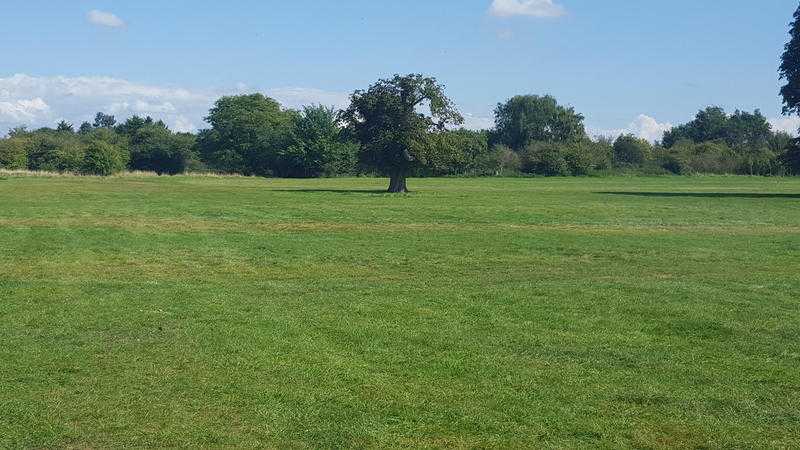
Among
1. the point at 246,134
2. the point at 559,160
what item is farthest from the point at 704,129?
the point at 246,134

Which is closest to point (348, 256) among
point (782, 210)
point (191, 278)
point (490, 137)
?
point (191, 278)

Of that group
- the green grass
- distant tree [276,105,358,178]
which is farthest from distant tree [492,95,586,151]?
the green grass

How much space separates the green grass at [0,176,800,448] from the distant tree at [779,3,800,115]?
133 feet

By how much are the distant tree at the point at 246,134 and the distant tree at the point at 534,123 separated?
40888 millimetres

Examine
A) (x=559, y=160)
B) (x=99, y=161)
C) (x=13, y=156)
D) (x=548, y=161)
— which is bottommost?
(x=99, y=161)

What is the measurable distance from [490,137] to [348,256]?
13759cm

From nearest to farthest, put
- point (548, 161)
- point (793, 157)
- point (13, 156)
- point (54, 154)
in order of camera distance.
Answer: point (793, 157)
point (54, 154)
point (13, 156)
point (548, 161)

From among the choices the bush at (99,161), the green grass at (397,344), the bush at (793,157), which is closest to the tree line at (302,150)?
the bush at (99,161)

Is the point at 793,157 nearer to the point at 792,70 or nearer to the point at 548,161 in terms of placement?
the point at 792,70

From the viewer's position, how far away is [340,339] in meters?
11.3

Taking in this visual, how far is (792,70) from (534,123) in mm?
92919

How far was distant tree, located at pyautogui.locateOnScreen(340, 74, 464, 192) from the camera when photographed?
58.1 metres

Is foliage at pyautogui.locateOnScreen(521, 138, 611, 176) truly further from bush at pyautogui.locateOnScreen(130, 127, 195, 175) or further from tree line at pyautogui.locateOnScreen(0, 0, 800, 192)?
bush at pyautogui.locateOnScreen(130, 127, 195, 175)

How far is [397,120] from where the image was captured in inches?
2322
